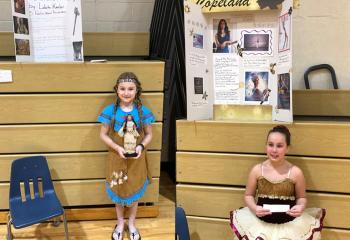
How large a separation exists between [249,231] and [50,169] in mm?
1622

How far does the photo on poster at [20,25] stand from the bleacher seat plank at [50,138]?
2.36 ft

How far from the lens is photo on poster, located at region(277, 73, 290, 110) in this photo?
2.47 m

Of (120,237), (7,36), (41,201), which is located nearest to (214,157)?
(120,237)

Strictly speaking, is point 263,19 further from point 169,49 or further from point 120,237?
point 120,237

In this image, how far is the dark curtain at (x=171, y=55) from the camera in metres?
3.47

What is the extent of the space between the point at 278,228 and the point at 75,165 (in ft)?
5.30

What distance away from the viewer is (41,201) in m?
2.73

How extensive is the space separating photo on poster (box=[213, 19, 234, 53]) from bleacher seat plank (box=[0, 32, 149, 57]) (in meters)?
1.32

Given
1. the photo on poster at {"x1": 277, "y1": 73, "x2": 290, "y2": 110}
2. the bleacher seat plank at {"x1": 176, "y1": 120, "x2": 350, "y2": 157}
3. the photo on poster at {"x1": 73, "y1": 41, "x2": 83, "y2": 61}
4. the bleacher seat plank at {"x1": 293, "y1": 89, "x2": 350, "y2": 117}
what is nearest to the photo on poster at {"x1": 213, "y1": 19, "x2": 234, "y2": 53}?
the photo on poster at {"x1": 277, "y1": 73, "x2": 290, "y2": 110}

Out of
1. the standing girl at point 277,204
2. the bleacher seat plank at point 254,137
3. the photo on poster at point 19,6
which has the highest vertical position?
the photo on poster at point 19,6

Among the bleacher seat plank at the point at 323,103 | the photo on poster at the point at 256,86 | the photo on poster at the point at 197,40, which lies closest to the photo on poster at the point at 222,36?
the photo on poster at the point at 197,40

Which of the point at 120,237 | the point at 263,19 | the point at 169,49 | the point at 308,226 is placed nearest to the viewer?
the point at 308,226

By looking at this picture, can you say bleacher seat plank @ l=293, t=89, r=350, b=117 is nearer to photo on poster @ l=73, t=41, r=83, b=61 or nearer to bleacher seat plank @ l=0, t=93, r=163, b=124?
bleacher seat plank @ l=0, t=93, r=163, b=124

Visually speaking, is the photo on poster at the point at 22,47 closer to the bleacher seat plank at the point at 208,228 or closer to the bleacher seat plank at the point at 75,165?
the bleacher seat plank at the point at 75,165
